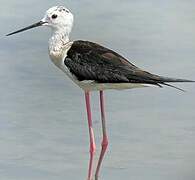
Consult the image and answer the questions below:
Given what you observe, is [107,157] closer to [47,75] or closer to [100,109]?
[100,109]

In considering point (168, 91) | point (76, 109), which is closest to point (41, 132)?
point (76, 109)

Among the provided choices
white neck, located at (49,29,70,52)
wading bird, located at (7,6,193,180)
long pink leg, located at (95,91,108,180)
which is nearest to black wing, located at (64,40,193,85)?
wading bird, located at (7,6,193,180)

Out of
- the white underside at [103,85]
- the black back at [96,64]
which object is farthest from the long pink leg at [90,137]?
the black back at [96,64]

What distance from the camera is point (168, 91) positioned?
33.0 ft

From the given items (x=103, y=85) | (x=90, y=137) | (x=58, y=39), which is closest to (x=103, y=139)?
(x=90, y=137)

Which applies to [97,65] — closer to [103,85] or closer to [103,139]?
[103,85]

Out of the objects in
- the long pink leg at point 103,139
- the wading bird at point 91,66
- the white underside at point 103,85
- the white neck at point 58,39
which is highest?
the white neck at point 58,39

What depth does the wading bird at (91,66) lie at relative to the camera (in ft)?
27.8

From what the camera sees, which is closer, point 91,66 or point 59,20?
point 91,66

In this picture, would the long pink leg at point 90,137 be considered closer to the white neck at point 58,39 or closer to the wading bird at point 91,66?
the wading bird at point 91,66

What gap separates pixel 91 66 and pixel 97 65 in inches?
2.0

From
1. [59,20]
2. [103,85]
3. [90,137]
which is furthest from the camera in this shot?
[90,137]

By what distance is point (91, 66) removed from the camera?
8.72 meters

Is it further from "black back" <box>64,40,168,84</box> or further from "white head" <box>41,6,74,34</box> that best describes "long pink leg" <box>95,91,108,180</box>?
"white head" <box>41,6,74,34</box>
